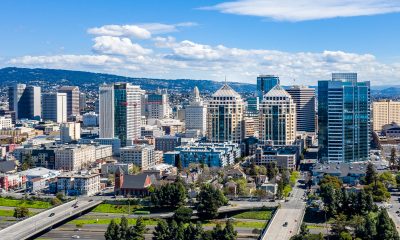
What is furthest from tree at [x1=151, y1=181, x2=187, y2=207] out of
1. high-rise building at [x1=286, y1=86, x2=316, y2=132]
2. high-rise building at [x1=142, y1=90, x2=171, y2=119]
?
high-rise building at [x1=142, y1=90, x2=171, y2=119]

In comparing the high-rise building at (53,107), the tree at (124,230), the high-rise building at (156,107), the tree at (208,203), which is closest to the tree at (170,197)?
the tree at (208,203)

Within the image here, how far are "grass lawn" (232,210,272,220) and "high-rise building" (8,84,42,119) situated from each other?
8831 centimetres

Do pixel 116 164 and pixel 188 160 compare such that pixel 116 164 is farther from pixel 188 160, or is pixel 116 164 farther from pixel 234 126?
pixel 234 126

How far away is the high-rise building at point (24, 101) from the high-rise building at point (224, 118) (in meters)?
57.6

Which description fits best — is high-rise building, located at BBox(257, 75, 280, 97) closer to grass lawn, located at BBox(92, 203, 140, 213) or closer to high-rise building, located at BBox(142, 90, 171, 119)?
high-rise building, located at BBox(142, 90, 171, 119)

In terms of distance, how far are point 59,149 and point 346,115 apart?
107 feet

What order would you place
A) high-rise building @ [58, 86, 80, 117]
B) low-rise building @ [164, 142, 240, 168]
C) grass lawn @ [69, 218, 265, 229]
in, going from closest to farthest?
grass lawn @ [69, 218, 265, 229], low-rise building @ [164, 142, 240, 168], high-rise building @ [58, 86, 80, 117]

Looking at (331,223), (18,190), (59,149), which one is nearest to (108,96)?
(59,149)

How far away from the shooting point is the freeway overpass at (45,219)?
37.4 metres

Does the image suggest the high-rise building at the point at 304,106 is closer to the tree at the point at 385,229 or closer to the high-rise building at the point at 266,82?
the high-rise building at the point at 266,82

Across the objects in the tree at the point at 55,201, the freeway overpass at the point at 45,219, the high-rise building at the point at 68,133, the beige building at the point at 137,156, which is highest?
the high-rise building at the point at 68,133

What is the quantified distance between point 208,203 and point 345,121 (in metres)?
27.9

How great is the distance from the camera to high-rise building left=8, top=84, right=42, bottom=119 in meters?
125

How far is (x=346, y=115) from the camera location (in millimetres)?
66500
